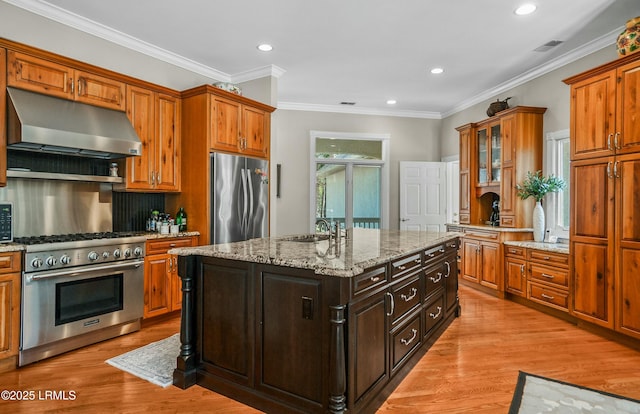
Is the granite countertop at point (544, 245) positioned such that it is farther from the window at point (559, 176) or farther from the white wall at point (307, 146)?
the white wall at point (307, 146)

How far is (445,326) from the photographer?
3.66 meters

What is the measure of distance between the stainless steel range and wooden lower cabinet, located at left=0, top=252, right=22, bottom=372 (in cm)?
4

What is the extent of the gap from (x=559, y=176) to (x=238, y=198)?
13.3 feet

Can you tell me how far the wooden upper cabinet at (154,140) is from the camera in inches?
151

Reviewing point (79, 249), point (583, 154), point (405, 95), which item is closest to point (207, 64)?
point (79, 249)

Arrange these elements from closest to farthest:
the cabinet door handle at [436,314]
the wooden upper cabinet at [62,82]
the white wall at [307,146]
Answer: the wooden upper cabinet at [62,82], the cabinet door handle at [436,314], the white wall at [307,146]

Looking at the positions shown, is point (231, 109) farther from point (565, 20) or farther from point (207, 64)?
point (565, 20)

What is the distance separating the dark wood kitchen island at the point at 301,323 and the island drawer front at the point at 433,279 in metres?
0.24

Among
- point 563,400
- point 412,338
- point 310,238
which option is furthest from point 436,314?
point 310,238

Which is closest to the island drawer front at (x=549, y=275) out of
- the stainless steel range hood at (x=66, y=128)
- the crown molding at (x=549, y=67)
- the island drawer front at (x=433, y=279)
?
the island drawer front at (x=433, y=279)

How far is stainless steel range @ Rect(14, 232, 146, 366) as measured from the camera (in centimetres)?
287

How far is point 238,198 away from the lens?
Result: 4.31m

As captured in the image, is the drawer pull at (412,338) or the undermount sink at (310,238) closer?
the drawer pull at (412,338)

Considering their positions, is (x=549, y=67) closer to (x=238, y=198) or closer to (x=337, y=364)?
(x=238, y=198)
